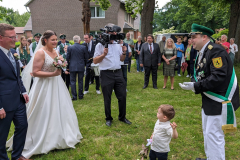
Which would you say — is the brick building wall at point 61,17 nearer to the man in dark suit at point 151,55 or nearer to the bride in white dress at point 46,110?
the man in dark suit at point 151,55

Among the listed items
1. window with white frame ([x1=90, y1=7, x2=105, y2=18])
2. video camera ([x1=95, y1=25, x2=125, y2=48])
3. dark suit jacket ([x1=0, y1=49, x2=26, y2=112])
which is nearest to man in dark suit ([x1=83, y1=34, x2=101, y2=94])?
video camera ([x1=95, y1=25, x2=125, y2=48])

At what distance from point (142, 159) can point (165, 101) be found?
373cm

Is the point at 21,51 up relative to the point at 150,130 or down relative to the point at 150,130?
up

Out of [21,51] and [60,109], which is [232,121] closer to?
[60,109]

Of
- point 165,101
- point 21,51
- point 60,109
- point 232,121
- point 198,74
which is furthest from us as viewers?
point 21,51

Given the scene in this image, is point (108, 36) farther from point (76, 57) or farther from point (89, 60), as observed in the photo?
point (89, 60)

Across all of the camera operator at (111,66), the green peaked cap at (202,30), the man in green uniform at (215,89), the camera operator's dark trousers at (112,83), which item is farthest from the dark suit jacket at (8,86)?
the green peaked cap at (202,30)

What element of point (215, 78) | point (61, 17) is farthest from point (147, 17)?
point (61, 17)

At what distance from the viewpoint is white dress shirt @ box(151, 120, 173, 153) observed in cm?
275

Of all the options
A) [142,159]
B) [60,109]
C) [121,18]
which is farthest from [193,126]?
[121,18]

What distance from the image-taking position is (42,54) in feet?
11.9

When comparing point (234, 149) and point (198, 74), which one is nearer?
point (198, 74)

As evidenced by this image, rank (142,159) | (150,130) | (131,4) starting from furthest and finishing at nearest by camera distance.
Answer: (131,4)
(150,130)
(142,159)

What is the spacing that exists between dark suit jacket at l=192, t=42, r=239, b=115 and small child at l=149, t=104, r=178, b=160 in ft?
1.68
